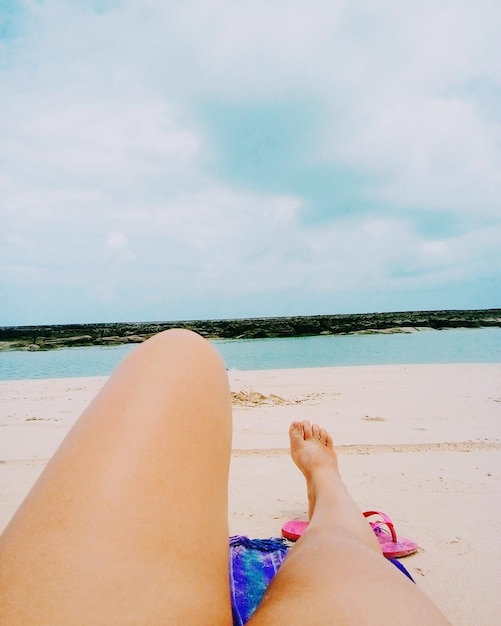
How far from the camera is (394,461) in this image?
287 centimetres

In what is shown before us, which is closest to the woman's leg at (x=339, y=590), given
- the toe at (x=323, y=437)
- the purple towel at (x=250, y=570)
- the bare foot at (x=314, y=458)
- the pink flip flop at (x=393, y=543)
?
the purple towel at (x=250, y=570)

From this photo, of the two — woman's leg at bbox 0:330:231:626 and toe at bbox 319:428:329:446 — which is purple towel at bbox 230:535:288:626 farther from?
toe at bbox 319:428:329:446

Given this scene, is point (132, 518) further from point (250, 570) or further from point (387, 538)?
point (387, 538)

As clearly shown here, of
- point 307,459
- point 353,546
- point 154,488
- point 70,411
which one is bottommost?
point 70,411

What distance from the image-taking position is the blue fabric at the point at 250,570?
1146 millimetres

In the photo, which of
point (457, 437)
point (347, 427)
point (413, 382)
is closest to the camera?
point (457, 437)

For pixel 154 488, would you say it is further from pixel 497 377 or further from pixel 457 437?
pixel 497 377

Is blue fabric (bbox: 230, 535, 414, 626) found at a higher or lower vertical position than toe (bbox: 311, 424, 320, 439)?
lower

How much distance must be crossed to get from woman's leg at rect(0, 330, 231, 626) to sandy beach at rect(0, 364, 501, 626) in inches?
37.8

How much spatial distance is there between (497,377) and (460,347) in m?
6.99

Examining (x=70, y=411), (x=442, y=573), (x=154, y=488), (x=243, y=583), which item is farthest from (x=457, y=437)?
(x=70, y=411)

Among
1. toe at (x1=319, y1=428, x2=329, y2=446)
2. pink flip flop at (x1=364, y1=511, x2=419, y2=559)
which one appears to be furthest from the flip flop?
toe at (x1=319, y1=428, x2=329, y2=446)

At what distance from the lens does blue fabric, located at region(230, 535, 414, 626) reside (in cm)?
115

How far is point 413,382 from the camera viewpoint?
662 centimetres
